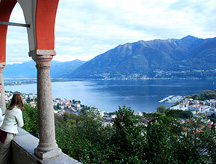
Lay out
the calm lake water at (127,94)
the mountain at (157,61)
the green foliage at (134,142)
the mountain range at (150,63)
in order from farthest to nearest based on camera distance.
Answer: the mountain range at (150,63)
the mountain at (157,61)
the calm lake water at (127,94)
the green foliage at (134,142)

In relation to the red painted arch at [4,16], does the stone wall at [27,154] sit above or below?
below

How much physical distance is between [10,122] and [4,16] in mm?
2474

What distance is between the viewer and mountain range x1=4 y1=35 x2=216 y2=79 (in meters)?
91.3

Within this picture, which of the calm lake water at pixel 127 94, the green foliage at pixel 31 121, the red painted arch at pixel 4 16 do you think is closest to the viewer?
the red painted arch at pixel 4 16

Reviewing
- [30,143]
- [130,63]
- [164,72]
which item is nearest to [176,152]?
[30,143]

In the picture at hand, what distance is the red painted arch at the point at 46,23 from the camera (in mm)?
2336

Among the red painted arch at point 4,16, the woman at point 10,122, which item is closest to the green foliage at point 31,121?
the red painted arch at point 4,16

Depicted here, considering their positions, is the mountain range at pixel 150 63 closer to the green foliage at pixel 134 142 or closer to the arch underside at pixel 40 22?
the green foliage at pixel 134 142

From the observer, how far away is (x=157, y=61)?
124 m

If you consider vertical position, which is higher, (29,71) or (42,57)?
(29,71)

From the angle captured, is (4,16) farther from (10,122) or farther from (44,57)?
(10,122)

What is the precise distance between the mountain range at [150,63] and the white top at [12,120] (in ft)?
298

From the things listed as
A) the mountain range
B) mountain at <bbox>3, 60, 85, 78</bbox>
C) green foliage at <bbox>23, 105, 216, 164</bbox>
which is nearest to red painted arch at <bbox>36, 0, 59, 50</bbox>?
green foliage at <bbox>23, 105, 216, 164</bbox>

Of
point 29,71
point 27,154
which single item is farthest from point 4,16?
point 29,71
